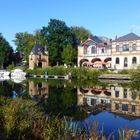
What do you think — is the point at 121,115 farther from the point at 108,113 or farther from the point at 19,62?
the point at 19,62

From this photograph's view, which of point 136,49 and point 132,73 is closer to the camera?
point 132,73

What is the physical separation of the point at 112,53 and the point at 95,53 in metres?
6.80

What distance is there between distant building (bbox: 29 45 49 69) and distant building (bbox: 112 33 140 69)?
791 inches

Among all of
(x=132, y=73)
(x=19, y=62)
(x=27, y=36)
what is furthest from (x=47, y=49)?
(x=132, y=73)

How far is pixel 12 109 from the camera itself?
1053 centimetres

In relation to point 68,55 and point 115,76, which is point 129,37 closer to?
point 115,76

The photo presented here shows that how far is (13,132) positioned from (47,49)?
75.8 metres

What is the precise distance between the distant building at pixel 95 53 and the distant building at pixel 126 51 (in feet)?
11.4

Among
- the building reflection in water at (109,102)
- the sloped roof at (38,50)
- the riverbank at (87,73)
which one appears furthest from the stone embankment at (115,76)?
the sloped roof at (38,50)

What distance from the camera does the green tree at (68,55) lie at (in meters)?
79.5

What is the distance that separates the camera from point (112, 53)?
7419cm

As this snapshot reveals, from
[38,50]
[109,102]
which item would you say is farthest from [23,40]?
[109,102]

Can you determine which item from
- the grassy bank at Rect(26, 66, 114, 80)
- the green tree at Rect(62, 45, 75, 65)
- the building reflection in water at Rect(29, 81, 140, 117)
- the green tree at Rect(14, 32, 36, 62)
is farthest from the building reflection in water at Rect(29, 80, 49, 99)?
the green tree at Rect(14, 32, 36, 62)

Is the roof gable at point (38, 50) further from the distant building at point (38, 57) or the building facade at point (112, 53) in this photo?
the building facade at point (112, 53)
